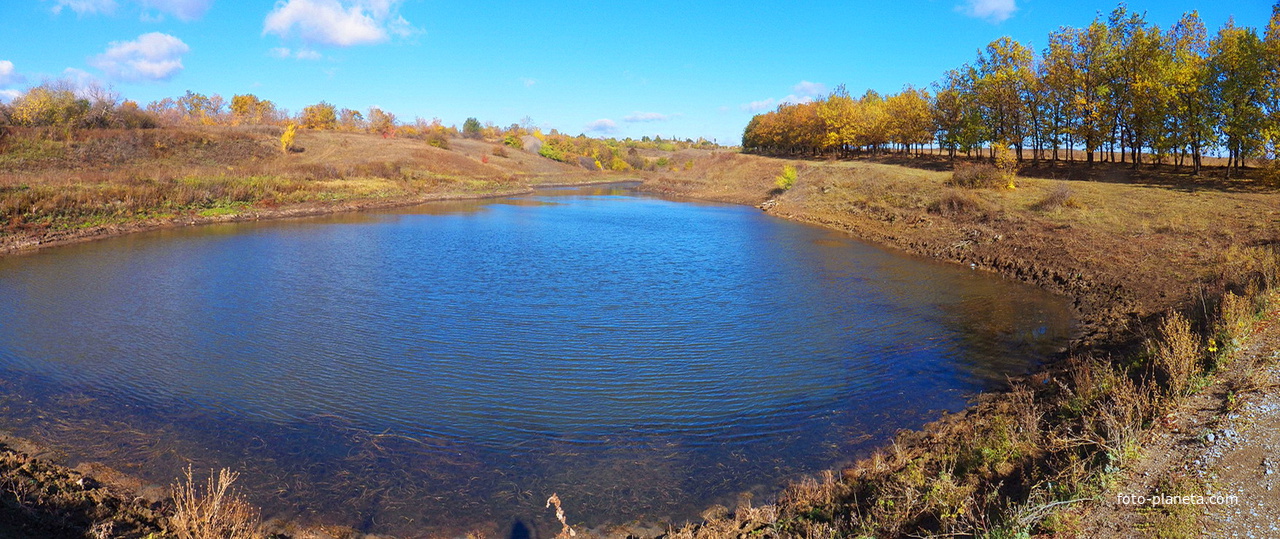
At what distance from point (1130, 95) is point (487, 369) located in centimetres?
3790

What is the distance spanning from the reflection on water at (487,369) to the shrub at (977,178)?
523 inches

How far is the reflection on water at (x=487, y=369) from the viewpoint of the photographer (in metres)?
7.72

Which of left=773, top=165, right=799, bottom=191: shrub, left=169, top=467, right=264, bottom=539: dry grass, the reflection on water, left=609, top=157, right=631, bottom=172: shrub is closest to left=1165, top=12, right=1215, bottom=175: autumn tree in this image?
the reflection on water

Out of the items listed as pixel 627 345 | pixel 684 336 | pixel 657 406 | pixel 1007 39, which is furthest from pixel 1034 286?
pixel 1007 39

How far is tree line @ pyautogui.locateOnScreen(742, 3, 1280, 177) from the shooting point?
27359 millimetres

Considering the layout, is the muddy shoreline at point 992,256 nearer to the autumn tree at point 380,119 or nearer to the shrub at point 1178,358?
the shrub at point 1178,358

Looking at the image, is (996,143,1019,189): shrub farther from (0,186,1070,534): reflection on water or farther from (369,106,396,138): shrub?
(369,106,396,138): shrub

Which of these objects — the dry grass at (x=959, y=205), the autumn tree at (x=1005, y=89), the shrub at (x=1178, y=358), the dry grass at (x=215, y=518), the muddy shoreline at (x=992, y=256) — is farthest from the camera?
the autumn tree at (x=1005, y=89)

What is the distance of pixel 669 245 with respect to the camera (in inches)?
1084

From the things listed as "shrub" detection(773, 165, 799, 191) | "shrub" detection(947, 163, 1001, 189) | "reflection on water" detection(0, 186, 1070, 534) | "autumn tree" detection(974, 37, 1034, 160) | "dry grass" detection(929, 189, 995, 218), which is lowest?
"reflection on water" detection(0, 186, 1070, 534)

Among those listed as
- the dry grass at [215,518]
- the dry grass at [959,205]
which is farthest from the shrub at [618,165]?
the dry grass at [215,518]

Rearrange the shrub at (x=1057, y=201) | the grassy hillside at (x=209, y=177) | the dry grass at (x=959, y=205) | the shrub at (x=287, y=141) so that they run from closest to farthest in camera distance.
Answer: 1. the shrub at (x=1057, y=201)
2. the grassy hillside at (x=209, y=177)
3. the dry grass at (x=959, y=205)
4. the shrub at (x=287, y=141)

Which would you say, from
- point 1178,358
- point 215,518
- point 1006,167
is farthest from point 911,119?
point 215,518

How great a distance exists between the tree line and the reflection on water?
57.5 ft
